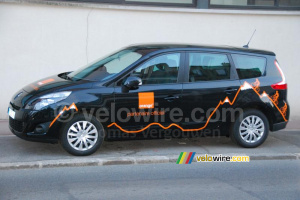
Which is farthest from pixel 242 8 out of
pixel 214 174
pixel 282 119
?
pixel 214 174

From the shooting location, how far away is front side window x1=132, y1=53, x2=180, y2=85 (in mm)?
6758

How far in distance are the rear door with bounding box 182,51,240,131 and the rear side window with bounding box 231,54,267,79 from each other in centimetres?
11

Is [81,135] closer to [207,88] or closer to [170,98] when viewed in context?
[170,98]

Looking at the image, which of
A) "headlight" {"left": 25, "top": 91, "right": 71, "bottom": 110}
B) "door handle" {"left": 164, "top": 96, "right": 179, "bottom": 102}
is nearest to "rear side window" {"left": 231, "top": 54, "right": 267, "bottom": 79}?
"door handle" {"left": 164, "top": 96, "right": 179, "bottom": 102}

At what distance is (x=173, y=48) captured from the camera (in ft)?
23.0

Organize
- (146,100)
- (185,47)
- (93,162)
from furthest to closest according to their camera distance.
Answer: (185,47), (146,100), (93,162)

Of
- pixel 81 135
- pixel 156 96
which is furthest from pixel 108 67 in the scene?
pixel 81 135

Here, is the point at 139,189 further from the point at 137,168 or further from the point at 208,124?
the point at 208,124

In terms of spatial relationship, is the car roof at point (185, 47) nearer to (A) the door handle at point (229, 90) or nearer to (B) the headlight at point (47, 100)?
(A) the door handle at point (229, 90)

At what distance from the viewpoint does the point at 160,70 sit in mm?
6848

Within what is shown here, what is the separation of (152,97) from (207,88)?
3.12 feet

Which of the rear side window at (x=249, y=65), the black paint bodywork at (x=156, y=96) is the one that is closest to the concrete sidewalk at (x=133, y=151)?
the black paint bodywork at (x=156, y=96)

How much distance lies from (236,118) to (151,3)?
14.3 feet

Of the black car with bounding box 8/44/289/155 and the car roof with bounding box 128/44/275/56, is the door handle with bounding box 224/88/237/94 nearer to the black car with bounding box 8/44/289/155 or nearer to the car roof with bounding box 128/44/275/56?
the black car with bounding box 8/44/289/155
